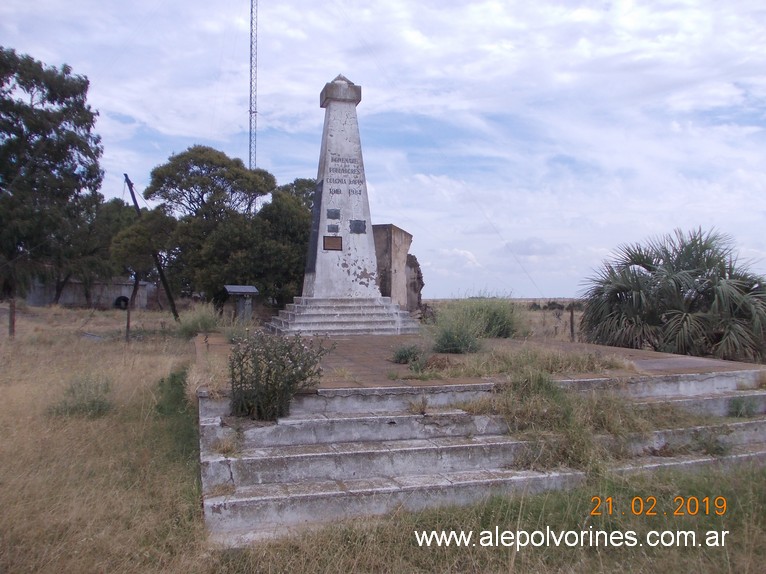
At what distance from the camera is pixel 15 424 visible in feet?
19.0

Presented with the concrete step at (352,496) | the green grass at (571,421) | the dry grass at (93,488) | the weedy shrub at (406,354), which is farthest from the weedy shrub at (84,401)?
the green grass at (571,421)

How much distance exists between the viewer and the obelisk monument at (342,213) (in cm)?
1217

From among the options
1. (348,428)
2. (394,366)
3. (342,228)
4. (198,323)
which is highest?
(342,228)

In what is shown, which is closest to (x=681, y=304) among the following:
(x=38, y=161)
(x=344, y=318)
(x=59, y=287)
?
(x=344, y=318)

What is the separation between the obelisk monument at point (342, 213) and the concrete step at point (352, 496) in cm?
795

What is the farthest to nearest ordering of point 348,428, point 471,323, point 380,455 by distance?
point 471,323, point 348,428, point 380,455

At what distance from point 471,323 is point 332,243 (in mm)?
4881

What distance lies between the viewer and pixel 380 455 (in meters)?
4.41

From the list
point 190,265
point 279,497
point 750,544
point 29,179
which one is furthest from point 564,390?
point 29,179

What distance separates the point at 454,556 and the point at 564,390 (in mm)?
2163

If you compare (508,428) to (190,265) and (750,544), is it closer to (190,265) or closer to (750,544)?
(750,544)

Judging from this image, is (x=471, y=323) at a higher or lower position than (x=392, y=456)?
higher

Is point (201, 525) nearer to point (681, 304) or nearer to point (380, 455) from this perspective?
point (380, 455)

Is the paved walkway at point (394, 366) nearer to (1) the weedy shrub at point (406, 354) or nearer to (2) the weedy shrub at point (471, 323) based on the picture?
(1) the weedy shrub at point (406, 354)
